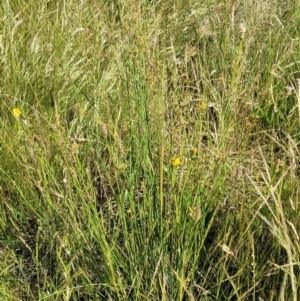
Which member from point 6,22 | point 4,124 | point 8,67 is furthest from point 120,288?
point 6,22

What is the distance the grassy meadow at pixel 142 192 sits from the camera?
133 centimetres

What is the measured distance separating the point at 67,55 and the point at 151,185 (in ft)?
3.35

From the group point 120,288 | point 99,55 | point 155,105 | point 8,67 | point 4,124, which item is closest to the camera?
point 120,288

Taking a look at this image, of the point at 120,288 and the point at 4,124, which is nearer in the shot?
the point at 120,288

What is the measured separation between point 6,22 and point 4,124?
48cm

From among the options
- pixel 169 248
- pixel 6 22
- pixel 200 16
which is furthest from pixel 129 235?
pixel 200 16

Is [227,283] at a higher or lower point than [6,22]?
lower

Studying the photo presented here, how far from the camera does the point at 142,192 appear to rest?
1.56 meters

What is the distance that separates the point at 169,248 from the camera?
1387mm

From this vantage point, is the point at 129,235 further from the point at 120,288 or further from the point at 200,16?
the point at 200,16

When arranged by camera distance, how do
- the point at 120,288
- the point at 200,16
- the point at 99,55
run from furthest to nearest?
the point at 200,16
the point at 99,55
the point at 120,288

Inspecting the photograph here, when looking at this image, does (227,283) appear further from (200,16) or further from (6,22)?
(200,16)

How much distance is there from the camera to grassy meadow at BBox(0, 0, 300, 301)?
1326 millimetres

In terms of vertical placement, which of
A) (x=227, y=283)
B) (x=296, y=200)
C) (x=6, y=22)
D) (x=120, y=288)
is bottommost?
(x=227, y=283)
